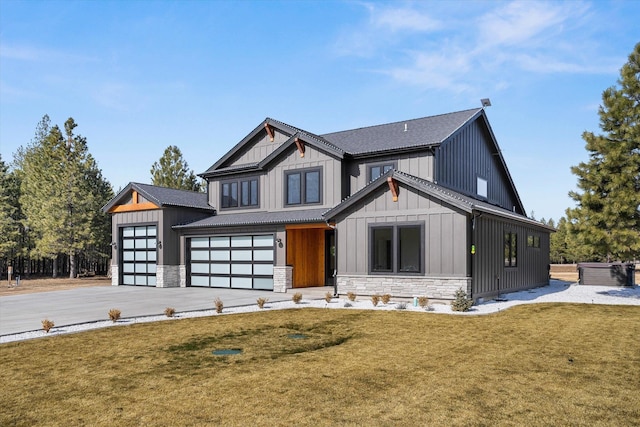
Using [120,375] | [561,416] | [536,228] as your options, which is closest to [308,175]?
[536,228]

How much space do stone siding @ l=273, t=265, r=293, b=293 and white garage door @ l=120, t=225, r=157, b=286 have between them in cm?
834

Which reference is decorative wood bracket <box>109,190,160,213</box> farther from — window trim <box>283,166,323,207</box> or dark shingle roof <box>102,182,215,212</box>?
window trim <box>283,166,323,207</box>

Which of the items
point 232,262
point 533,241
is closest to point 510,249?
point 533,241

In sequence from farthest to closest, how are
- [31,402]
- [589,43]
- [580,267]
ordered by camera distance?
[580,267], [589,43], [31,402]

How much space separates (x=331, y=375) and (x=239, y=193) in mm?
20973

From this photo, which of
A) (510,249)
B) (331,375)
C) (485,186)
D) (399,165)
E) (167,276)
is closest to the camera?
(331,375)

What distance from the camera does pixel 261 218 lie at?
2467cm

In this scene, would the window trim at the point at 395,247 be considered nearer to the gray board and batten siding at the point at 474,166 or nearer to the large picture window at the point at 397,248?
the large picture window at the point at 397,248

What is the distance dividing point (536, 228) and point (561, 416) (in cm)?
2091

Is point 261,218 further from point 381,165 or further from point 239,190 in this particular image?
point 381,165

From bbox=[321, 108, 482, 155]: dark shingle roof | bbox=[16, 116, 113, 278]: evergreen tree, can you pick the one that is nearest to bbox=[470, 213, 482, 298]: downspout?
bbox=[321, 108, 482, 155]: dark shingle roof

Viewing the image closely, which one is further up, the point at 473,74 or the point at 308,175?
the point at 473,74

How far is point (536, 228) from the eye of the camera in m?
24.7

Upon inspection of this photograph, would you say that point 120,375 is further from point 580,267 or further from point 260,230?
point 580,267
